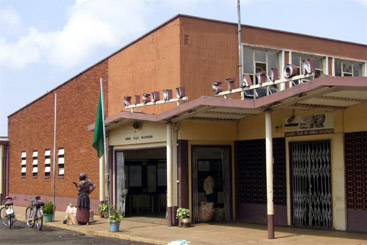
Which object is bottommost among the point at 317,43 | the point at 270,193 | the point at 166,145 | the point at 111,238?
the point at 111,238

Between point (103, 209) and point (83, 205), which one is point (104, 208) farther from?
point (83, 205)

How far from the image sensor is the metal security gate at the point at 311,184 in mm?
15430

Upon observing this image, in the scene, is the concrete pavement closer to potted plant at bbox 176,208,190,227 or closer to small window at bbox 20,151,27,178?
potted plant at bbox 176,208,190,227

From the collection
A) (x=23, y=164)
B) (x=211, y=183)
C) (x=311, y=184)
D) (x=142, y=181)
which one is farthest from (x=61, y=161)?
(x=311, y=184)

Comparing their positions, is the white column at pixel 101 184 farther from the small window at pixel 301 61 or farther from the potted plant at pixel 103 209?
the small window at pixel 301 61

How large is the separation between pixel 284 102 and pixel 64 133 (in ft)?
46.8

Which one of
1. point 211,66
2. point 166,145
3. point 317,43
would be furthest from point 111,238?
point 317,43

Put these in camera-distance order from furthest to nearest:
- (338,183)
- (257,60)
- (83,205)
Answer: (257,60) < (83,205) < (338,183)

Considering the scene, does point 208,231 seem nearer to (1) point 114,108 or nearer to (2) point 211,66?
(2) point 211,66

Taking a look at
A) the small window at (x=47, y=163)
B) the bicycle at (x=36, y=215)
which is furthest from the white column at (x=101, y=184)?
the small window at (x=47, y=163)

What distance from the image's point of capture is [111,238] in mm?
15156

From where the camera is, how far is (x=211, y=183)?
18.1 m

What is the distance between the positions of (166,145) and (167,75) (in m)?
2.50

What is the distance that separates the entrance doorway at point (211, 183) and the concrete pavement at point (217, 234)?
63 centimetres
